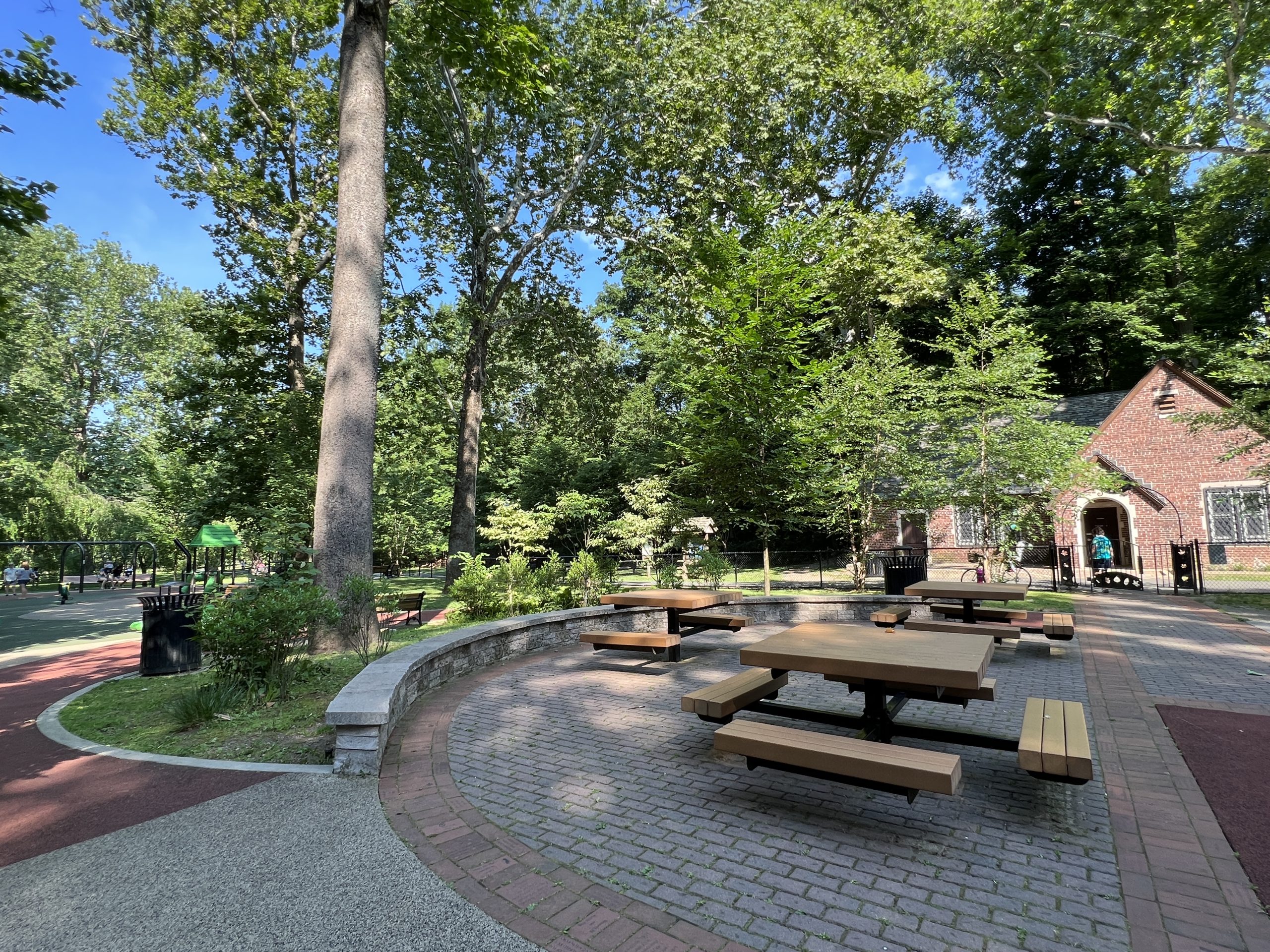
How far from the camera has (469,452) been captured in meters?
17.3

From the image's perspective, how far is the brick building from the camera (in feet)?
71.4

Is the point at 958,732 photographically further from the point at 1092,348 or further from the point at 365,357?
the point at 1092,348

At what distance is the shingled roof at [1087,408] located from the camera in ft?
84.2

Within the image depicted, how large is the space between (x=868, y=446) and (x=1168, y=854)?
13907 millimetres

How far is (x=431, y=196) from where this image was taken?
19219mm

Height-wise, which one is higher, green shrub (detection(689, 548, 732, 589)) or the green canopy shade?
the green canopy shade

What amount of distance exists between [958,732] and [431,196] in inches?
825

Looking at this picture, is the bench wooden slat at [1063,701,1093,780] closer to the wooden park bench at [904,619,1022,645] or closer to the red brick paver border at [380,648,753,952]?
the red brick paver border at [380,648,753,952]

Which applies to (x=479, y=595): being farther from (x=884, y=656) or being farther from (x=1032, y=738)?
(x=1032, y=738)

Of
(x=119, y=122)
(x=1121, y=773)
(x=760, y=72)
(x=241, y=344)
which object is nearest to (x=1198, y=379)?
(x=760, y=72)

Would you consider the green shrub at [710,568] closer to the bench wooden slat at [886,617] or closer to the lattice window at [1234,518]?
the bench wooden slat at [886,617]

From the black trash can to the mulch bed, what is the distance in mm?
9825

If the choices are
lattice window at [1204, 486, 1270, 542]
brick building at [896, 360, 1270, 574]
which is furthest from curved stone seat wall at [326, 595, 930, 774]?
lattice window at [1204, 486, 1270, 542]

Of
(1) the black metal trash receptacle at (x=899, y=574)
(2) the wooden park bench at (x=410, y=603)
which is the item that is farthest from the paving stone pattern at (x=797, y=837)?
(1) the black metal trash receptacle at (x=899, y=574)
